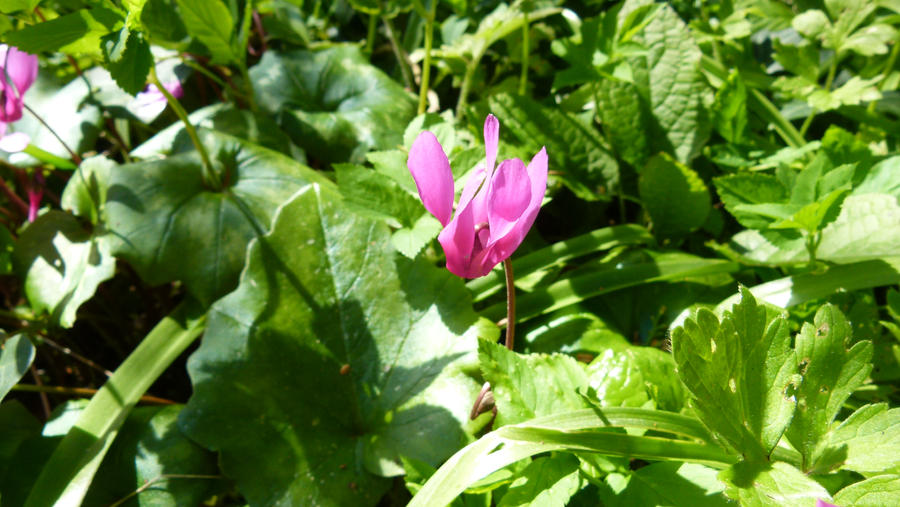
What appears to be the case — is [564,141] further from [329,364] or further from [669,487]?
[669,487]

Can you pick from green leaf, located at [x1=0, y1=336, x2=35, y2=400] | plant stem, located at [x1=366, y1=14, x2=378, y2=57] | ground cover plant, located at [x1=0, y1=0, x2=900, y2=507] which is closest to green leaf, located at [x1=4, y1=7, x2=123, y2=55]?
ground cover plant, located at [x1=0, y1=0, x2=900, y2=507]

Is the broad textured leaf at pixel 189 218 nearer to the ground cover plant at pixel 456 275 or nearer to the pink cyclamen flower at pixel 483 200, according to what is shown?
the ground cover plant at pixel 456 275

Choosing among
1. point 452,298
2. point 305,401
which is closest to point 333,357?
point 305,401

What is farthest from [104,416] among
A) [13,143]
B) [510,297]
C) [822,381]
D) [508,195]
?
[822,381]

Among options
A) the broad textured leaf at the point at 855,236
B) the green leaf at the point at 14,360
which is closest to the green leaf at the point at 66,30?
the green leaf at the point at 14,360

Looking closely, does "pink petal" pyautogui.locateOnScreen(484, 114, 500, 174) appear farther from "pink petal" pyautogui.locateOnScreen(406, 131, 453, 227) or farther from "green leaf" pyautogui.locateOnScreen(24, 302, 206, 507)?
"green leaf" pyautogui.locateOnScreen(24, 302, 206, 507)
